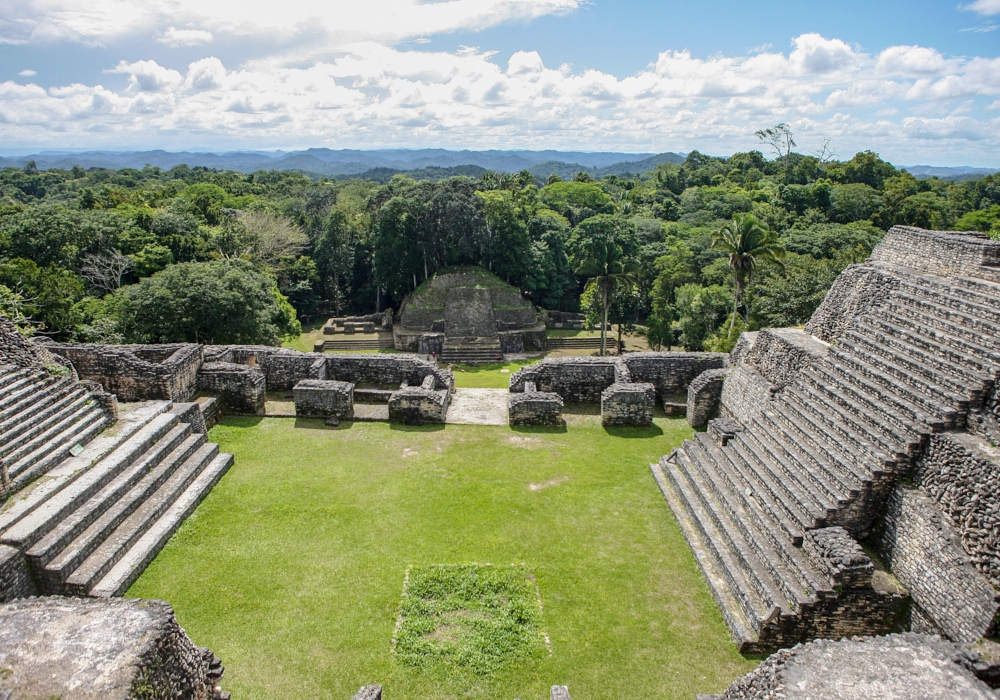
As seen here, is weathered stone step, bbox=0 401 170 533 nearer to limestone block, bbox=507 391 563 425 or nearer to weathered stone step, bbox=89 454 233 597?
weathered stone step, bbox=89 454 233 597

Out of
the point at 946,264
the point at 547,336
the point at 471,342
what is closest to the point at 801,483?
the point at 946,264

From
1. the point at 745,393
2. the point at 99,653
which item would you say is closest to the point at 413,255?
the point at 745,393

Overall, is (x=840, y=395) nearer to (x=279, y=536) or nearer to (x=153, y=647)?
(x=279, y=536)

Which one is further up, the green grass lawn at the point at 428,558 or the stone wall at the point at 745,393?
the stone wall at the point at 745,393

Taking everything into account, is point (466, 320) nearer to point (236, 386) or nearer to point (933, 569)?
point (236, 386)

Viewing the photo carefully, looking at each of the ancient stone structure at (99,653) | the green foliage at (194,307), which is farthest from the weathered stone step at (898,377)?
the green foliage at (194,307)

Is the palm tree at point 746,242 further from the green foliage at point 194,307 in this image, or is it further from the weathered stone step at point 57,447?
the weathered stone step at point 57,447

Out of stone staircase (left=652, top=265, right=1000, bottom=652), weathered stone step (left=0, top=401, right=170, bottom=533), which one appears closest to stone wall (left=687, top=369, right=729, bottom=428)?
stone staircase (left=652, top=265, right=1000, bottom=652)
